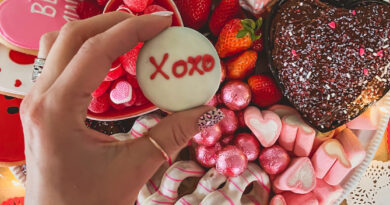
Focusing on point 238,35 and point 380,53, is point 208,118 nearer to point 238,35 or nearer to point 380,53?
point 238,35

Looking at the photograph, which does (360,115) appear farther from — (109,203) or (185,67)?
(109,203)

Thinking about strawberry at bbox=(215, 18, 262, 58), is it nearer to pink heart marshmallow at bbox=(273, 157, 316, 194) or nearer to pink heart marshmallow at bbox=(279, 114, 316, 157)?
pink heart marshmallow at bbox=(279, 114, 316, 157)

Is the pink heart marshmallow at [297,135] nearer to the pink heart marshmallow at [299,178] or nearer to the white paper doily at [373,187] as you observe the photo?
the pink heart marshmallow at [299,178]

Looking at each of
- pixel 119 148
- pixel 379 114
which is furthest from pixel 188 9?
pixel 379 114

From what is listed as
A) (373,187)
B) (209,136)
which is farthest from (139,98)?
(373,187)

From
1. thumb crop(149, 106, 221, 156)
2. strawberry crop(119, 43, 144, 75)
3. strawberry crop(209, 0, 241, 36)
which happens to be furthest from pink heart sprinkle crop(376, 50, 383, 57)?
strawberry crop(119, 43, 144, 75)

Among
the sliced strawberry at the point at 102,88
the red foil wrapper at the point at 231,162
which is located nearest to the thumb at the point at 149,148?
the red foil wrapper at the point at 231,162
